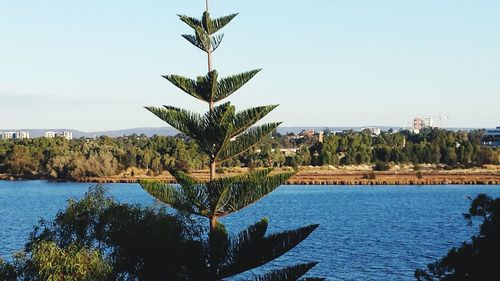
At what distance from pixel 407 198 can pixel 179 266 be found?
6778cm

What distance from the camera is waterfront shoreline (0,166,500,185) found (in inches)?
3888

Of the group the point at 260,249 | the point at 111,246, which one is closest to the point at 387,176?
the point at 111,246

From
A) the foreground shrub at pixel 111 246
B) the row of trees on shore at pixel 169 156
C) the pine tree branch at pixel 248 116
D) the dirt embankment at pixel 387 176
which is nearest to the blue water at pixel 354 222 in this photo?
the foreground shrub at pixel 111 246

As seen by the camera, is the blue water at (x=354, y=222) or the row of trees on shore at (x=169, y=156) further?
the row of trees on shore at (x=169, y=156)

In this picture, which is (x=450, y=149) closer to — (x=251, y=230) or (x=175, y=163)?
(x=175, y=163)

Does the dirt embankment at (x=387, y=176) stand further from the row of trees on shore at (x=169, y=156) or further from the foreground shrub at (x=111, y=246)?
the foreground shrub at (x=111, y=246)

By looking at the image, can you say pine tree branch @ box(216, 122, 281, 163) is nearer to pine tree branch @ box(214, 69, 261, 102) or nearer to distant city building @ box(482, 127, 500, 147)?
pine tree branch @ box(214, 69, 261, 102)

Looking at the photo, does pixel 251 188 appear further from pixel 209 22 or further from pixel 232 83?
pixel 209 22

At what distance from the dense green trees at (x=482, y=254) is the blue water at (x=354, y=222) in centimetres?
660

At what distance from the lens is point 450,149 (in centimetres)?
11869

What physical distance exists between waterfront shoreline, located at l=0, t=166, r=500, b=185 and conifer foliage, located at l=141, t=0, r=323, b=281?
255ft

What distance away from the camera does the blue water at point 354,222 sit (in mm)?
34344

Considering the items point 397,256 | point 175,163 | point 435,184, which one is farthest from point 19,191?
point 397,256

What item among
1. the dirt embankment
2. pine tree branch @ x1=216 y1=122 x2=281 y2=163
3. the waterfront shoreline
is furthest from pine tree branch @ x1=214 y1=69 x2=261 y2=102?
the waterfront shoreline
